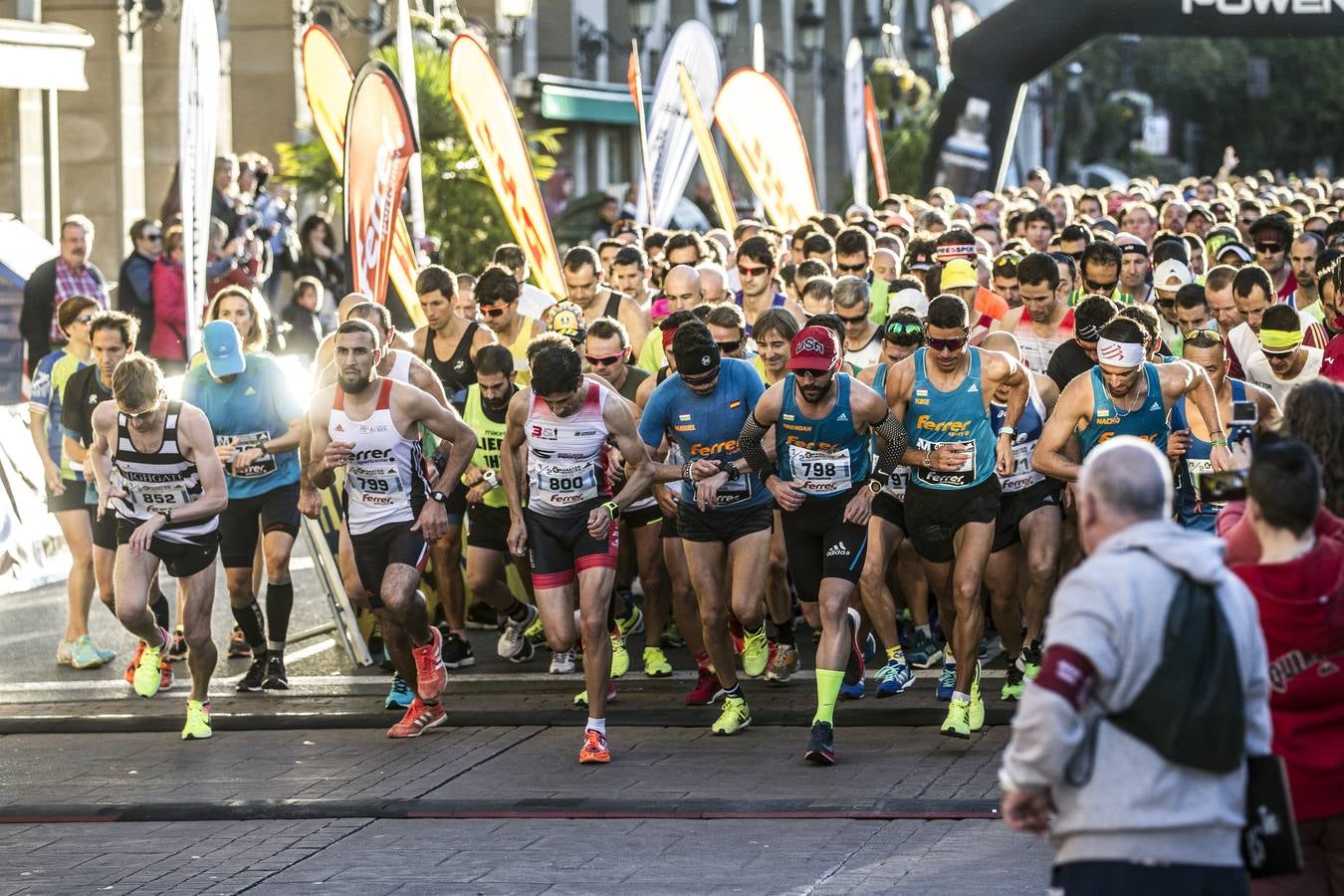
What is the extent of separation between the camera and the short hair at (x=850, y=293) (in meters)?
10.9

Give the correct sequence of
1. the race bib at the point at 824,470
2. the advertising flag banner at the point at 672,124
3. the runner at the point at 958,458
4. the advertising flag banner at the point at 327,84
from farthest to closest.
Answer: the advertising flag banner at the point at 672,124 → the advertising flag banner at the point at 327,84 → the race bib at the point at 824,470 → the runner at the point at 958,458

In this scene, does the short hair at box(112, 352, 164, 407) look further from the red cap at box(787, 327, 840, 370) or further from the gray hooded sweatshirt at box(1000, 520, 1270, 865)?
the gray hooded sweatshirt at box(1000, 520, 1270, 865)

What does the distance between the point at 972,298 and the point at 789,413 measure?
2962 mm

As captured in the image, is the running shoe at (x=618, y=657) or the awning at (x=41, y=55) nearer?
the running shoe at (x=618, y=657)

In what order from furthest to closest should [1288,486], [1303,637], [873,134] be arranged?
[873,134] → [1303,637] → [1288,486]

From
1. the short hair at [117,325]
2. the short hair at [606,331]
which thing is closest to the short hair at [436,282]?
the short hair at [606,331]

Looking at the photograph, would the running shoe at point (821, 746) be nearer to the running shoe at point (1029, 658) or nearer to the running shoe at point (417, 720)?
the running shoe at point (1029, 658)

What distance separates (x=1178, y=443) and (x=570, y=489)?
8.37 feet

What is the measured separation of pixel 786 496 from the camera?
923 centimetres

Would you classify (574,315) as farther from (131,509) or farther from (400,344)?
(131,509)

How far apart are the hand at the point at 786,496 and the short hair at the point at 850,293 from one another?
6.15 ft

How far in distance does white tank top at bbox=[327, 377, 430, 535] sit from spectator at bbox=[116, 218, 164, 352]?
8299 millimetres

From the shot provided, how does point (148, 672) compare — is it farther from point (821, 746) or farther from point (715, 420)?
point (821, 746)

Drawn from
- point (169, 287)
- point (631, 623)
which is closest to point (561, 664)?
point (631, 623)
